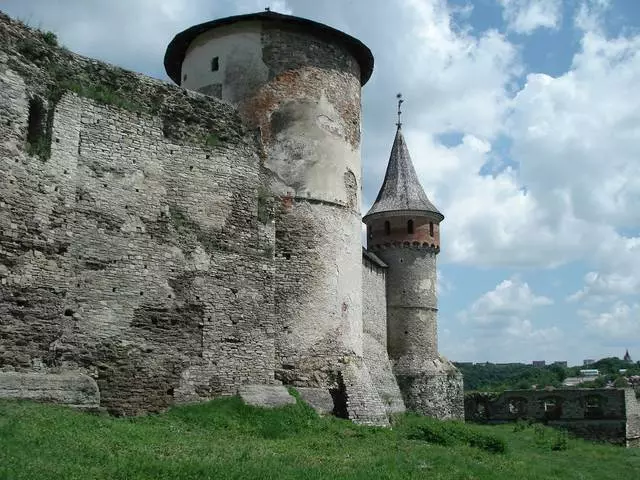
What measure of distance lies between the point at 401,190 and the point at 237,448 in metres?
25.7

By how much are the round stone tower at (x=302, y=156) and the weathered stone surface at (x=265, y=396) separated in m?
0.91

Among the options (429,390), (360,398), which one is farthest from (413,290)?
(360,398)

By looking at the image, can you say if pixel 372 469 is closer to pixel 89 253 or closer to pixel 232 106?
pixel 89 253

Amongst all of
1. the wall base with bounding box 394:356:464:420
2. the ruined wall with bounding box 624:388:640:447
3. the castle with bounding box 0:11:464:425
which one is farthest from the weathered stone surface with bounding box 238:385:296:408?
the ruined wall with bounding box 624:388:640:447

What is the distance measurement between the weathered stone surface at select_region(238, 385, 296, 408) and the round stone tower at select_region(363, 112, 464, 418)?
54.3 ft

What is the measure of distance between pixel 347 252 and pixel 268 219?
2.84m

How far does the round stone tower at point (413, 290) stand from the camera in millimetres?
32469

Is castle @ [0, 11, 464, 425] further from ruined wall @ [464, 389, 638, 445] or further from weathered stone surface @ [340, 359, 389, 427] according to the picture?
ruined wall @ [464, 389, 638, 445]

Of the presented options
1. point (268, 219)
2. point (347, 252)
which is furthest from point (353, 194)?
point (268, 219)

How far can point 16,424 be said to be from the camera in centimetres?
1012

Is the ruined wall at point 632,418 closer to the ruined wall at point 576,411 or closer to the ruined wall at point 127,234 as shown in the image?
the ruined wall at point 576,411

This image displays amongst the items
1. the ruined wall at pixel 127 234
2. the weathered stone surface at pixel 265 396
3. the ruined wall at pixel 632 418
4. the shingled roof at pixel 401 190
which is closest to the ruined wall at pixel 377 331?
the shingled roof at pixel 401 190

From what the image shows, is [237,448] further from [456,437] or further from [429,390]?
[429,390]

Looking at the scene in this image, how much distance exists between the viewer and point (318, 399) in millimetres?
17516
